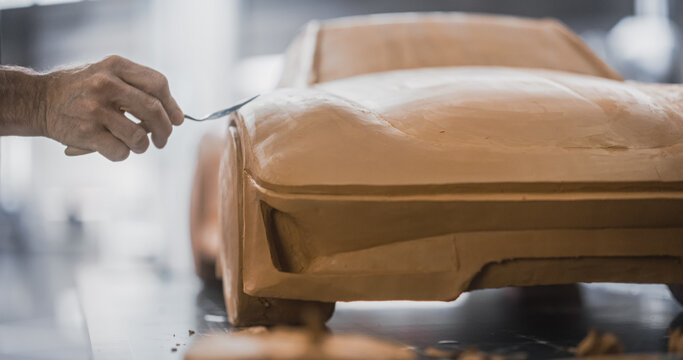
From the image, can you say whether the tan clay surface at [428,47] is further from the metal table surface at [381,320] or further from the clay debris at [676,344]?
the clay debris at [676,344]

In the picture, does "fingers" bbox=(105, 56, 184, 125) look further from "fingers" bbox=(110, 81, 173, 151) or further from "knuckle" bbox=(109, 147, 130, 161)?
"knuckle" bbox=(109, 147, 130, 161)

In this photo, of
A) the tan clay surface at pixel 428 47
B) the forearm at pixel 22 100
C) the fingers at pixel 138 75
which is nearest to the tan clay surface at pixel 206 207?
the tan clay surface at pixel 428 47

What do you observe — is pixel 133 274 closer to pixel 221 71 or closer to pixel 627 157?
pixel 627 157

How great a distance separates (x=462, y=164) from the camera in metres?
1.09

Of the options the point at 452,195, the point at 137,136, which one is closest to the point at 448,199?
the point at 452,195

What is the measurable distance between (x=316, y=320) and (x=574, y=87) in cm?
86

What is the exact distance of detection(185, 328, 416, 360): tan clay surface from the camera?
0.66 metres

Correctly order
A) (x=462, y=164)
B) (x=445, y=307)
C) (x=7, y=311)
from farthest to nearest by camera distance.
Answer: (x=7, y=311), (x=445, y=307), (x=462, y=164)

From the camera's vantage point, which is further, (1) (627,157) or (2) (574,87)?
(2) (574,87)

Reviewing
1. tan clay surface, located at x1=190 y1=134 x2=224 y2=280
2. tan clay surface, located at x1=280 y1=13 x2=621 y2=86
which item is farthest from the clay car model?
tan clay surface, located at x1=190 y1=134 x2=224 y2=280

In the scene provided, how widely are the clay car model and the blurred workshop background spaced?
254 cm

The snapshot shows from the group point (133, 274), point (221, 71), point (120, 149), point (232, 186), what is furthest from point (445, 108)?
point (221, 71)

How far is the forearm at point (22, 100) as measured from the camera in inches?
52.7

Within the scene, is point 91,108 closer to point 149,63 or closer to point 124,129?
point 124,129
